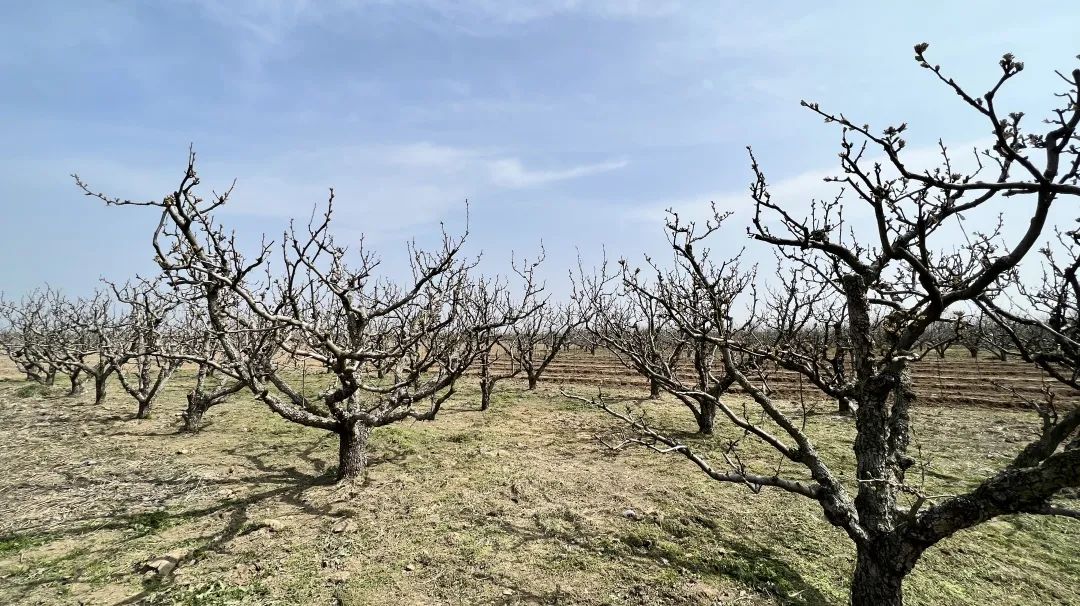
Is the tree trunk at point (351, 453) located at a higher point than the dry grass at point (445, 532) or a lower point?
higher

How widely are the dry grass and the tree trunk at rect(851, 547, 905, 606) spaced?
650mm

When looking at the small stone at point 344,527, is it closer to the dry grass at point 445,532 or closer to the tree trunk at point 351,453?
the dry grass at point 445,532

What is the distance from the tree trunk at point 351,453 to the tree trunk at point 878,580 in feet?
17.7

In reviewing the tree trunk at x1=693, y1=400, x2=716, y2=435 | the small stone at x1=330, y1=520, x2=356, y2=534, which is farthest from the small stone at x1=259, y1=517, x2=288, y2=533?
the tree trunk at x1=693, y1=400, x2=716, y2=435

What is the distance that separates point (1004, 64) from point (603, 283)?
34.7 ft

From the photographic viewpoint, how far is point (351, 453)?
233 inches

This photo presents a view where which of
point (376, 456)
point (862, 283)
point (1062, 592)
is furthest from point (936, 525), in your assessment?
point (376, 456)

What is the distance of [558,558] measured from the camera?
4.14 meters

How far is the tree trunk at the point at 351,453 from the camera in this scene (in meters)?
5.89

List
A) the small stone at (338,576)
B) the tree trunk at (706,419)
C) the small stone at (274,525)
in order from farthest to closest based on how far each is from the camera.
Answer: the tree trunk at (706,419) < the small stone at (274,525) < the small stone at (338,576)

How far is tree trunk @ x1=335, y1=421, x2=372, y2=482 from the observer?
589cm

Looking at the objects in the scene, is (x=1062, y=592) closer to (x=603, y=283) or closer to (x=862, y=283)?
(x=862, y=283)

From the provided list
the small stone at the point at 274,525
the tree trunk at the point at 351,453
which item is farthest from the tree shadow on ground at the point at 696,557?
the tree trunk at the point at 351,453

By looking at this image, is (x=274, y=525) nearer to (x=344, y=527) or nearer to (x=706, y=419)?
(x=344, y=527)
